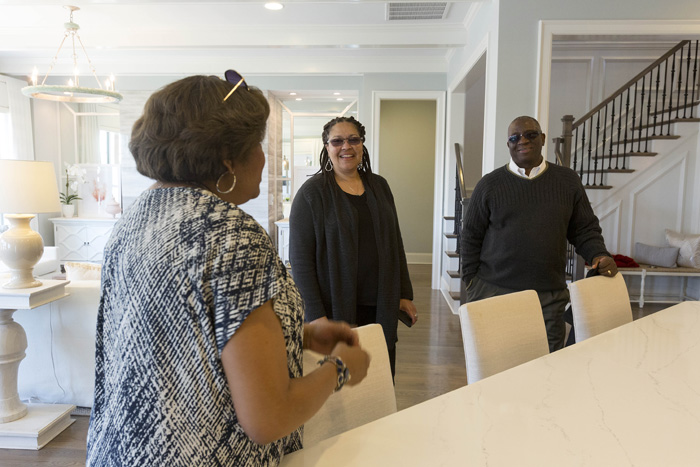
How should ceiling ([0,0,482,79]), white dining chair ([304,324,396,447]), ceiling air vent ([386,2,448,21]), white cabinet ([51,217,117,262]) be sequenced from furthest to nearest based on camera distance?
white cabinet ([51,217,117,262]) < ceiling ([0,0,482,79]) < ceiling air vent ([386,2,448,21]) < white dining chair ([304,324,396,447])

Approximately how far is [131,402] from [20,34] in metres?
5.89

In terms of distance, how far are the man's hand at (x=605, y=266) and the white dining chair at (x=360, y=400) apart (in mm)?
1258

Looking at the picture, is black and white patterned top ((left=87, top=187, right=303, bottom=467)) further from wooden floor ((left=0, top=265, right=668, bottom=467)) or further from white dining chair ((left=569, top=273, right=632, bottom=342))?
wooden floor ((left=0, top=265, right=668, bottom=467))

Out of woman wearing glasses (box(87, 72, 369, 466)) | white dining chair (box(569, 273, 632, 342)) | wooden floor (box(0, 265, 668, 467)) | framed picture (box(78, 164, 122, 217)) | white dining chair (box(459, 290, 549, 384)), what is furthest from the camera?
framed picture (box(78, 164, 122, 217))

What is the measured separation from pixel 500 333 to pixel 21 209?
250cm

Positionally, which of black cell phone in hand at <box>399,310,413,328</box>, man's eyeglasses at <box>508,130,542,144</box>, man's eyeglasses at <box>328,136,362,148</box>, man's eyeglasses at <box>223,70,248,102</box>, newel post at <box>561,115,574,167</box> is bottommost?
black cell phone in hand at <box>399,310,413,328</box>

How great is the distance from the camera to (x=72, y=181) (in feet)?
23.4

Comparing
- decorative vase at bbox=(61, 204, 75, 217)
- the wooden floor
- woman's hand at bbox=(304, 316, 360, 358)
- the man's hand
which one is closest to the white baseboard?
the wooden floor

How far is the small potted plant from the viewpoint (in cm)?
691

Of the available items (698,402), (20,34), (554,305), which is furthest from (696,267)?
(20,34)

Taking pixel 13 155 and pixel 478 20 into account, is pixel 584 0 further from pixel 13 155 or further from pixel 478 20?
pixel 13 155

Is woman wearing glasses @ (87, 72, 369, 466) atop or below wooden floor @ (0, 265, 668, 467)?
atop

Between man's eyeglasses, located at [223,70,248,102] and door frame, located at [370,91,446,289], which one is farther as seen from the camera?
door frame, located at [370,91,446,289]

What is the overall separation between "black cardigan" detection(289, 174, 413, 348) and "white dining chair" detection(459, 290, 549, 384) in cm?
47
